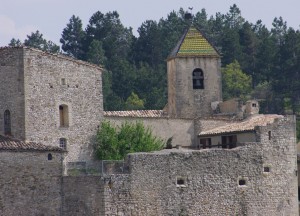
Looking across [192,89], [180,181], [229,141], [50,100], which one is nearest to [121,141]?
[50,100]

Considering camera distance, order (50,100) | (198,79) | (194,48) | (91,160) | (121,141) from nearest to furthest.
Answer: (50,100), (91,160), (121,141), (198,79), (194,48)

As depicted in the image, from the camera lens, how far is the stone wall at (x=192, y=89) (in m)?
75.6

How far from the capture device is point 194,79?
249 ft

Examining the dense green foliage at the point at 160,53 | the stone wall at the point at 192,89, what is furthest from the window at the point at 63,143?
the dense green foliage at the point at 160,53

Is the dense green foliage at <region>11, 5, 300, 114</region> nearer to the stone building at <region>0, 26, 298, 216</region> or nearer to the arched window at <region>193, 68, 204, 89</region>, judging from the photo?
the arched window at <region>193, 68, 204, 89</region>

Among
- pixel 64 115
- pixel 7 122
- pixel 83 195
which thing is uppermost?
pixel 64 115

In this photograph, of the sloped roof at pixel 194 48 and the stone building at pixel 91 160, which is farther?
the sloped roof at pixel 194 48

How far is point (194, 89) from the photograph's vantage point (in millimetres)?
75938

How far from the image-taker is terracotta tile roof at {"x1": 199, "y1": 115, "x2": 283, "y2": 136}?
6644 centimetres

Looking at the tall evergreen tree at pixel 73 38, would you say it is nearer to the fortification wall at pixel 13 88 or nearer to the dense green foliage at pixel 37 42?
the dense green foliage at pixel 37 42

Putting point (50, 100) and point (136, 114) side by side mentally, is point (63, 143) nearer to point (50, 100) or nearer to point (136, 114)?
point (50, 100)

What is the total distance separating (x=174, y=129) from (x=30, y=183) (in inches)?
443

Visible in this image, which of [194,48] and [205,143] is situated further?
[194,48]

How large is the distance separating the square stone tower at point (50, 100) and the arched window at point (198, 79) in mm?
10045
